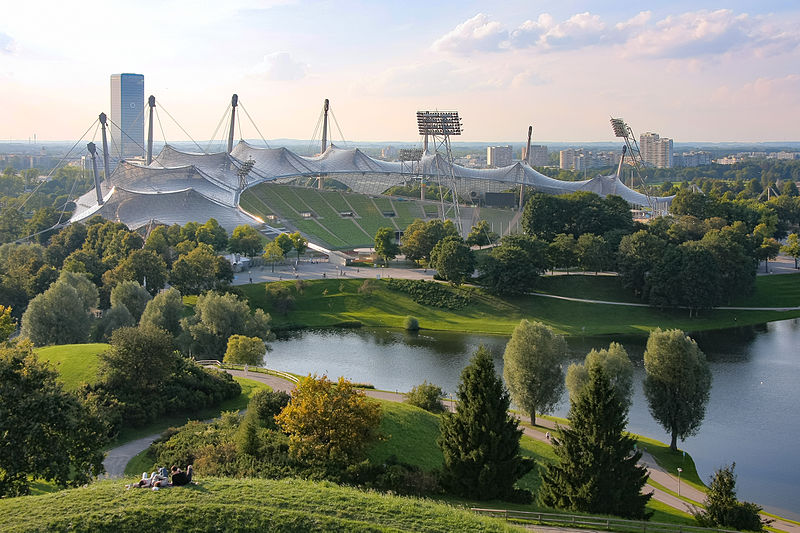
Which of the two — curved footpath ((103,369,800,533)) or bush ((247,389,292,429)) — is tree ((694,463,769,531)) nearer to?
curved footpath ((103,369,800,533))

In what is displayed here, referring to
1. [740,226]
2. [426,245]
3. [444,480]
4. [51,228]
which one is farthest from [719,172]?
[444,480]

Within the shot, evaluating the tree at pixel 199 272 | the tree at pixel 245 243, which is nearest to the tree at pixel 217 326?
the tree at pixel 199 272

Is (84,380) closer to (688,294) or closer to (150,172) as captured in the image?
(688,294)

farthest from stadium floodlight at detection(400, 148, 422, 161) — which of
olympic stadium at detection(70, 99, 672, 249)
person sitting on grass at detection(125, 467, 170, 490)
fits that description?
person sitting on grass at detection(125, 467, 170, 490)

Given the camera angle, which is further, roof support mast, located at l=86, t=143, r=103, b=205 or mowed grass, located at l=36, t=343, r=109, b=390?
roof support mast, located at l=86, t=143, r=103, b=205

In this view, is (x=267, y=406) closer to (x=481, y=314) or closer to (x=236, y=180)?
(x=481, y=314)

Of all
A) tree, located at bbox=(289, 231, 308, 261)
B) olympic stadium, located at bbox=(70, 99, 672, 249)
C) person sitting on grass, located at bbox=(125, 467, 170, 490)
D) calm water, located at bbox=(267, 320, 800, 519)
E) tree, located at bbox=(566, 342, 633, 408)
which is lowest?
calm water, located at bbox=(267, 320, 800, 519)
